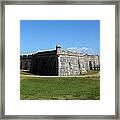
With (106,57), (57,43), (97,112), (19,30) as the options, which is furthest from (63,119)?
(57,43)

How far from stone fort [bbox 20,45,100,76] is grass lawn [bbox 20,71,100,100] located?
0.07 metres

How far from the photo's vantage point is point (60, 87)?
2.70 meters

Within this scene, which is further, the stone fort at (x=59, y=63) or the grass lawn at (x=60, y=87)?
the stone fort at (x=59, y=63)

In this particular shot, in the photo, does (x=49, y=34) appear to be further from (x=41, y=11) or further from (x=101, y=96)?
(x=101, y=96)

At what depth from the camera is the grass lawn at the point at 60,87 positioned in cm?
238

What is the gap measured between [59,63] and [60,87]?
251 millimetres

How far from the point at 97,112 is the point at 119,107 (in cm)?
16

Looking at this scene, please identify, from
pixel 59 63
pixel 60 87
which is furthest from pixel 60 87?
pixel 59 63

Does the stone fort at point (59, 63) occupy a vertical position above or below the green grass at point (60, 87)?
above

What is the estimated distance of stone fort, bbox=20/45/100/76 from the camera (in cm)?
255

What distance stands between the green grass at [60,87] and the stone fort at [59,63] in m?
0.07

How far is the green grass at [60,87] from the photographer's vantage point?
7.82 feet

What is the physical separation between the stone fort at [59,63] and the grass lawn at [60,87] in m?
0.07

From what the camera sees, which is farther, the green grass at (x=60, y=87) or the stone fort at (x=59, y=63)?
the stone fort at (x=59, y=63)
